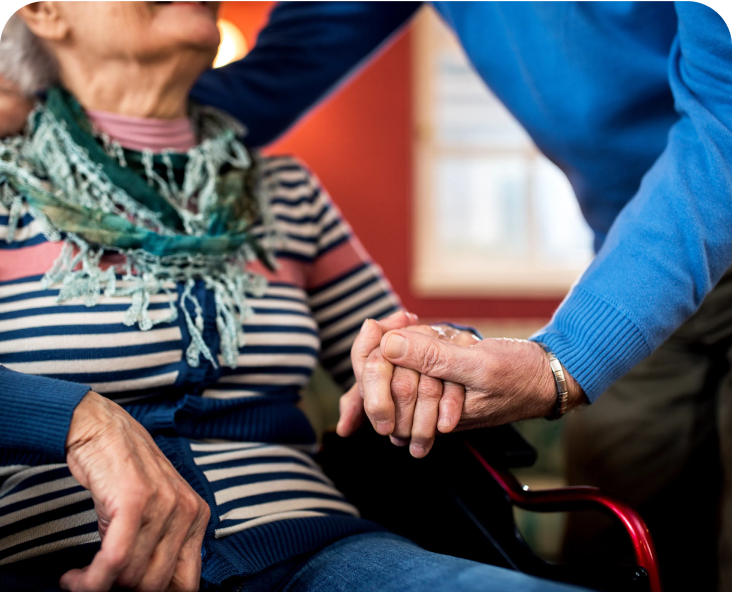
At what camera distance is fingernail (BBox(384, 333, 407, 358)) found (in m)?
0.74

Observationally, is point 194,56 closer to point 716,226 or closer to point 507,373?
point 507,373

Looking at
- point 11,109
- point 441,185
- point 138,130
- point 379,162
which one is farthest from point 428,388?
point 441,185

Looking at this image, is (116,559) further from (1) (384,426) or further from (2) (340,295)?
(2) (340,295)

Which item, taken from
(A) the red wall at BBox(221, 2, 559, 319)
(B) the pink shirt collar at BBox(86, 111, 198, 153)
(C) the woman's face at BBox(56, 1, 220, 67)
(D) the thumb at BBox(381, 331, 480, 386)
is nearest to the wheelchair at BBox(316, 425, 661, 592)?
(D) the thumb at BBox(381, 331, 480, 386)

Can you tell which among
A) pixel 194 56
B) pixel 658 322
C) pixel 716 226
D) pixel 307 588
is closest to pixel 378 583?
pixel 307 588

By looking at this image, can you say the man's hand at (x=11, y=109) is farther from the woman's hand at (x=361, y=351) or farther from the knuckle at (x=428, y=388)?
the knuckle at (x=428, y=388)

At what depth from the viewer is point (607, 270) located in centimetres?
83

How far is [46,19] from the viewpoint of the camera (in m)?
1.02

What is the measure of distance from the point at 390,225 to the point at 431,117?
0.75 meters

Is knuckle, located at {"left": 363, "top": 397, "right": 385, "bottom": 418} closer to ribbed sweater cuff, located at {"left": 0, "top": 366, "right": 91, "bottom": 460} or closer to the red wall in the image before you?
ribbed sweater cuff, located at {"left": 0, "top": 366, "right": 91, "bottom": 460}

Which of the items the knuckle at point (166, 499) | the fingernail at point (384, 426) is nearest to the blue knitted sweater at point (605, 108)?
the fingernail at point (384, 426)

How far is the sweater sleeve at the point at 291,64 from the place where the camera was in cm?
132

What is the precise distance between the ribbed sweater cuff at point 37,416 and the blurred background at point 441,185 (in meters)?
3.42

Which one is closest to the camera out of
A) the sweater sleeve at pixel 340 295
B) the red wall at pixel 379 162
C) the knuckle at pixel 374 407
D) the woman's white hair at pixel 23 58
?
the knuckle at pixel 374 407
